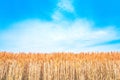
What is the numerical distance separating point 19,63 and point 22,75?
1.70 ft

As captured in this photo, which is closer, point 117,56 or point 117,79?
point 117,79

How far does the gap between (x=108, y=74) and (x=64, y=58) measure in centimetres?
194

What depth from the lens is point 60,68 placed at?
1152 centimetres

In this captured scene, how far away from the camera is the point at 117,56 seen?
12695mm

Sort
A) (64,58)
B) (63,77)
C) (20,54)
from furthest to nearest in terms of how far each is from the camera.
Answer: (20,54) → (64,58) → (63,77)

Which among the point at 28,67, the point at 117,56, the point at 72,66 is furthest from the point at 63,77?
the point at 117,56

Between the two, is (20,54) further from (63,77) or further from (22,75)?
(63,77)

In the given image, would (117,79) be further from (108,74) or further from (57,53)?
(57,53)

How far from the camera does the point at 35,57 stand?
1241cm

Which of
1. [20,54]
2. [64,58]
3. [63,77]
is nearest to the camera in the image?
[63,77]

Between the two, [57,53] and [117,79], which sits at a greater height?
[57,53]

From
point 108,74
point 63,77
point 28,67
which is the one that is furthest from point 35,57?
point 108,74

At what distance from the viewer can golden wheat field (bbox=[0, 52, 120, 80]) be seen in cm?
1137

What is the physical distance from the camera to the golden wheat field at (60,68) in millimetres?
11367
